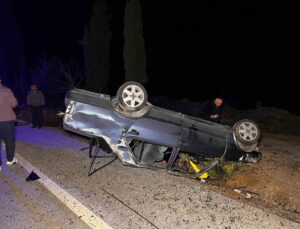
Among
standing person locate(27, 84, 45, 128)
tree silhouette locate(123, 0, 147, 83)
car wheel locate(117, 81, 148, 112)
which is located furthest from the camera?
tree silhouette locate(123, 0, 147, 83)

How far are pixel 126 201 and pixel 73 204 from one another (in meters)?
0.76

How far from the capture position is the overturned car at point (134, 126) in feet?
16.1

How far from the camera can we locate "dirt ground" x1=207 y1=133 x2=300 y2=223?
15.5 ft

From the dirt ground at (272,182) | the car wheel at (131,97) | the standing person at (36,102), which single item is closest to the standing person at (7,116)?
the car wheel at (131,97)

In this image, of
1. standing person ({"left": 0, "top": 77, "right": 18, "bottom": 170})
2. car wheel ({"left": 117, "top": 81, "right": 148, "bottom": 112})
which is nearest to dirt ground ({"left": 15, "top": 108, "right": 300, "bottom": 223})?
car wheel ({"left": 117, "top": 81, "right": 148, "bottom": 112})

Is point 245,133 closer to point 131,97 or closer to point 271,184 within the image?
point 271,184

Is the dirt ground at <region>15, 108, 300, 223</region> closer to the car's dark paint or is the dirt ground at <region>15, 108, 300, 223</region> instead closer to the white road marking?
the car's dark paint

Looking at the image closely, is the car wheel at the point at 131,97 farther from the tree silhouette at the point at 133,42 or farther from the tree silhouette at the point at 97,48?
the tree silhouette at the point at 97,48

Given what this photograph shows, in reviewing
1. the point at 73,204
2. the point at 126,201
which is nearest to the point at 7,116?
the point at 73,204

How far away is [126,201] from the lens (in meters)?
4.38

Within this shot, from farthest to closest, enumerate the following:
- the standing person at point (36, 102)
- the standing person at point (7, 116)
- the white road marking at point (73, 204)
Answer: the standing person at point (36, 102) → the standing person at point (7, 116) → the white road marking at point (73, 204)

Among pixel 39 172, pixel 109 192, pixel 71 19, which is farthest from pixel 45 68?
pixel 71 19

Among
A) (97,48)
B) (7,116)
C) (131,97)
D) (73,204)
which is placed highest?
(97,48)

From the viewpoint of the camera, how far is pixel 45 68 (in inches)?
789
